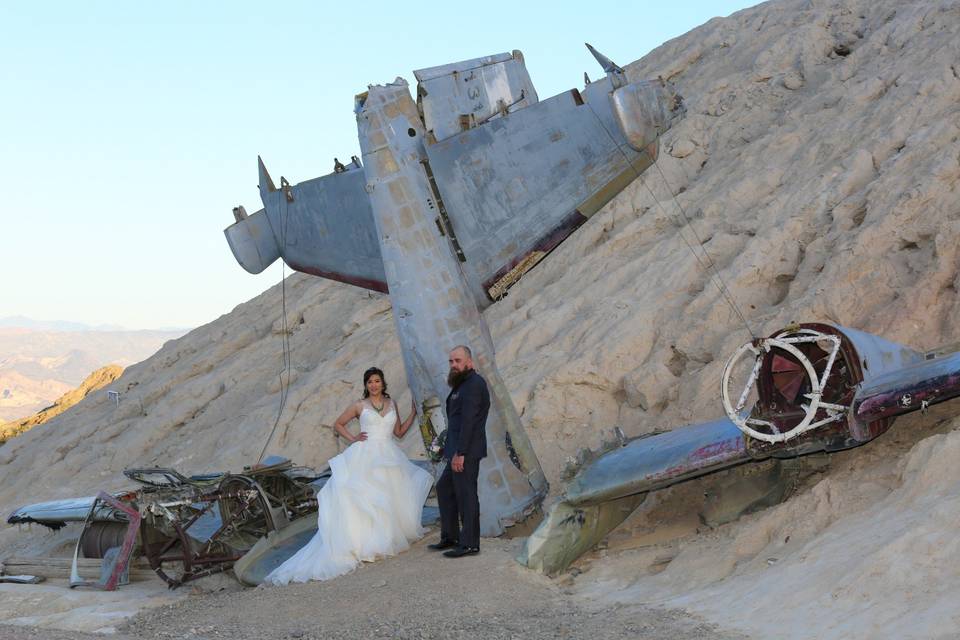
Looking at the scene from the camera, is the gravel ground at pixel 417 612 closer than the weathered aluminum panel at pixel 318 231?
Yes

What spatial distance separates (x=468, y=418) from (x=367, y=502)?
1.27 m

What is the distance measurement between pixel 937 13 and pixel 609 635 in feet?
48.9

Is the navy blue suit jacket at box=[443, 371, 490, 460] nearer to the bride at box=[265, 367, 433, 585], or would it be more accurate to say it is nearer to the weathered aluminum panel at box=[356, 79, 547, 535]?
the bride at box=[265, 367, 433, 585]

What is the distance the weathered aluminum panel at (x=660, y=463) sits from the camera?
28.6 feet

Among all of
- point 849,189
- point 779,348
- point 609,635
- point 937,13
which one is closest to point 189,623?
point 609,635

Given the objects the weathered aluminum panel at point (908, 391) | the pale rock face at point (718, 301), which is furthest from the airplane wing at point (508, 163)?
the pale rock face at point (718, 301)

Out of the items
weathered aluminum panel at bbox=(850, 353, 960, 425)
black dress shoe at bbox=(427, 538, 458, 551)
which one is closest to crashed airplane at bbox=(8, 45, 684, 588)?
black dress shoe at bbox=(427, 538, 458, 551)

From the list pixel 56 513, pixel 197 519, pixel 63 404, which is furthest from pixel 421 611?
pixel 63 404

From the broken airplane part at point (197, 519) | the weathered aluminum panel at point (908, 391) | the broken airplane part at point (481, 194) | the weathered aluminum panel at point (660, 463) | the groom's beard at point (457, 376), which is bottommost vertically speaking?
the weathered aluminum panel at point (660, 463)

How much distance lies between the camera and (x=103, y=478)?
20016 mm

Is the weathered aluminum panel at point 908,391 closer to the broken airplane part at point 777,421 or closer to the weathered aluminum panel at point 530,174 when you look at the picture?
the broken airplane part at point 777,421

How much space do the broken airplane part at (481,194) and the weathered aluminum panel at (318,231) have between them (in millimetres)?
380

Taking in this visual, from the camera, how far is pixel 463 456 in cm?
907

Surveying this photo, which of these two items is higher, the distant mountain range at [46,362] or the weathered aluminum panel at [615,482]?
the distant mountain range at [46,362]
